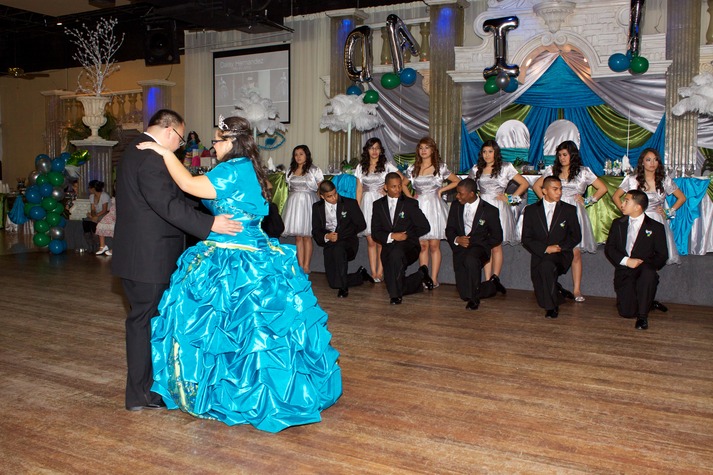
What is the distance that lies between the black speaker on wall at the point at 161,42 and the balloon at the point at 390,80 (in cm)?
379

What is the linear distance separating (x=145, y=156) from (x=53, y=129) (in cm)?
1608

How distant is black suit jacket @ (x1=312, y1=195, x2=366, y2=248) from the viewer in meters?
7.34

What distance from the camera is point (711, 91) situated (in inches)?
312

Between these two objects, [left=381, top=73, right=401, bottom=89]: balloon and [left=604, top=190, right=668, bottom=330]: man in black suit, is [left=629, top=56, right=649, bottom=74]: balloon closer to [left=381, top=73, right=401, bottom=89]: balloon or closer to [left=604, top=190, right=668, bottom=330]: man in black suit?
[left=381, top=73, right=401, bottom=89]: balloon

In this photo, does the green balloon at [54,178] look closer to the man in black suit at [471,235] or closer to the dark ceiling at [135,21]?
the dark ceiling at [135,21]

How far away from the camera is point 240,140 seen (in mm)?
3445

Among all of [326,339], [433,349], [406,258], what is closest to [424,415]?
[326,339]

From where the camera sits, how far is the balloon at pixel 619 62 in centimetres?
909

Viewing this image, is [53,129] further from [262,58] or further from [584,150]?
[584,150]

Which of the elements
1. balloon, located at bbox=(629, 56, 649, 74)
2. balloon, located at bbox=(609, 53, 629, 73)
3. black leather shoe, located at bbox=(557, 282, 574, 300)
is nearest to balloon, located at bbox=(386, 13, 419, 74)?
balloon, located at bbox=(609, 53, 629, 73)

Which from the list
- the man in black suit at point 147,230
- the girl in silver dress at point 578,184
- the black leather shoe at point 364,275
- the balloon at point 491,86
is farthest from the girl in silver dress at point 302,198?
the man in black suit at point 147,230

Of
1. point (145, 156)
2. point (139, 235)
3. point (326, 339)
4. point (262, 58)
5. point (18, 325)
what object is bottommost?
point (18, 325)

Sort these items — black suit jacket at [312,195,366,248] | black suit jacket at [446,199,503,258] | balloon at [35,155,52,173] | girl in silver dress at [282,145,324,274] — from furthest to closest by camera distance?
balloon at [35,155,52,173], girl in silver dress at [282,145,324,274], black suit jacket at [312,195,366,248], black suit jacket at [446,199,503,258]

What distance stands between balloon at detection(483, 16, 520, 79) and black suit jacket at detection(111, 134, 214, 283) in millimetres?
7190
